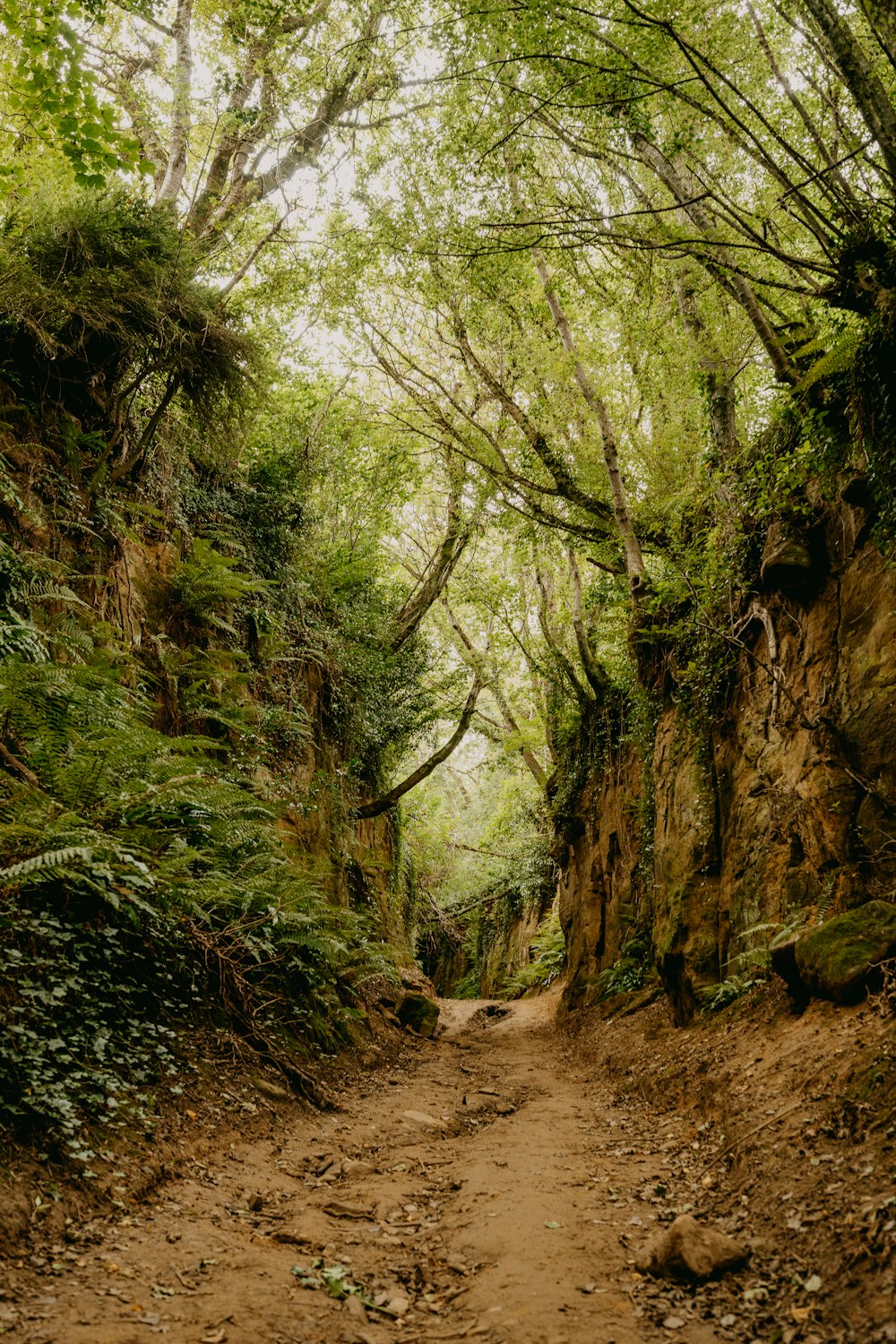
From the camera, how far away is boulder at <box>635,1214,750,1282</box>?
3121mm

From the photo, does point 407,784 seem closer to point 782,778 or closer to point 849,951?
point 782,778

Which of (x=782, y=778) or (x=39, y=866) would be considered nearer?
(x=39, y=866)

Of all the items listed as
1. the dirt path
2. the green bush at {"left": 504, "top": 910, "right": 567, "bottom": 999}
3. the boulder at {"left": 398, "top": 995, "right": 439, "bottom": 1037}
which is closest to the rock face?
the dirt path

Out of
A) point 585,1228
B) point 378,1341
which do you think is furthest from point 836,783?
point 378,1341

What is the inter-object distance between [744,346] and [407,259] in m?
5.43

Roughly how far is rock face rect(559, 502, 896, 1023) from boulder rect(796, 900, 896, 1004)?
26.9 inches

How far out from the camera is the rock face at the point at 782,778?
5.66 metres

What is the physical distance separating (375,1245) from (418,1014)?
8.62 m

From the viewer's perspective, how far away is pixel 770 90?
8.62m

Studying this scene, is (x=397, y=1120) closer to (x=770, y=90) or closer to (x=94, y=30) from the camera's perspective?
(x=770, y=90)

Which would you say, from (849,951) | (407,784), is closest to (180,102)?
(407,784)

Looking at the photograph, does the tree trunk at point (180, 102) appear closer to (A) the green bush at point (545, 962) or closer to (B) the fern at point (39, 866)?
(B) the fern at point (39, 866)

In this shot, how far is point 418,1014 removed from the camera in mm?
11867

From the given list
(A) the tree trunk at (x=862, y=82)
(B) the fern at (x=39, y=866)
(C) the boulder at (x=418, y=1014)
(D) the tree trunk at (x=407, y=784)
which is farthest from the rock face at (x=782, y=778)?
(D) the tree trunk at (x=407, y=784)
